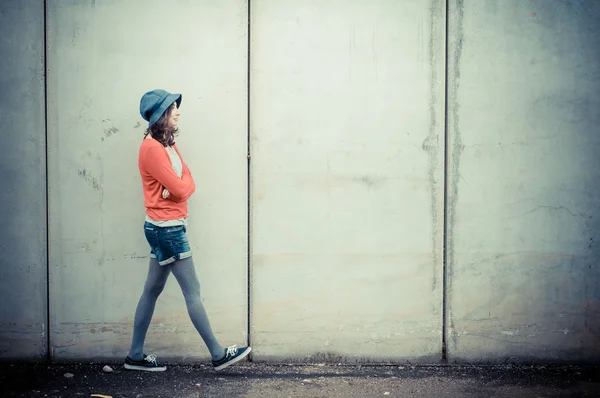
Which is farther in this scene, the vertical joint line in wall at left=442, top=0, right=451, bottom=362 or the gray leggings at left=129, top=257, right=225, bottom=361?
the vertical joint line in wall at left=442, top=0, right=451, bottom=362

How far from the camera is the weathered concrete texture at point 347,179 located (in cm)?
486

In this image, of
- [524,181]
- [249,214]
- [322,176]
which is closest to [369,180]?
[322,176]

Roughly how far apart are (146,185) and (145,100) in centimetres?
60

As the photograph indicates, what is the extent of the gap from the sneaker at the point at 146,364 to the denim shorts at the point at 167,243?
34.5 inches

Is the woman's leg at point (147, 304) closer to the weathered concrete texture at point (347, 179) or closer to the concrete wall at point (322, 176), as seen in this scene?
the concrete wall at point (322, 176)

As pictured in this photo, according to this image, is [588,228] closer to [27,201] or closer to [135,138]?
[135,138]

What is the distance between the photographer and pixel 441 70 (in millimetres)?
4887

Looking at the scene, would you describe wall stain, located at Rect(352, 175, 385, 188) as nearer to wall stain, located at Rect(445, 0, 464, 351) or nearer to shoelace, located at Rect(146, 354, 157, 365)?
wall stain, located at Rect(445, 0, 464, 351)

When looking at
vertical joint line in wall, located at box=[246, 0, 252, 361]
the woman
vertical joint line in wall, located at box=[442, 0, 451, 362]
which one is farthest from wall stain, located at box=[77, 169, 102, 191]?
vertical joint line in wall, located at box=[442, 0, 451, 362]

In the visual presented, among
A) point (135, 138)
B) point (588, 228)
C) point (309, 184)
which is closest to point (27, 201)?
point (135, 138)

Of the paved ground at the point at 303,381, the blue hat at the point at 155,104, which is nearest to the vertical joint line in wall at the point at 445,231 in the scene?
the paved ground at the point at 303,381

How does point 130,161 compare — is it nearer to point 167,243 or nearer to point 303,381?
point 167,243

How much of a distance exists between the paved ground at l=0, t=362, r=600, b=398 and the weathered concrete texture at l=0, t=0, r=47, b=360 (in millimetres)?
334

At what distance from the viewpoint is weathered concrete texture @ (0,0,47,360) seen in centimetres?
482
